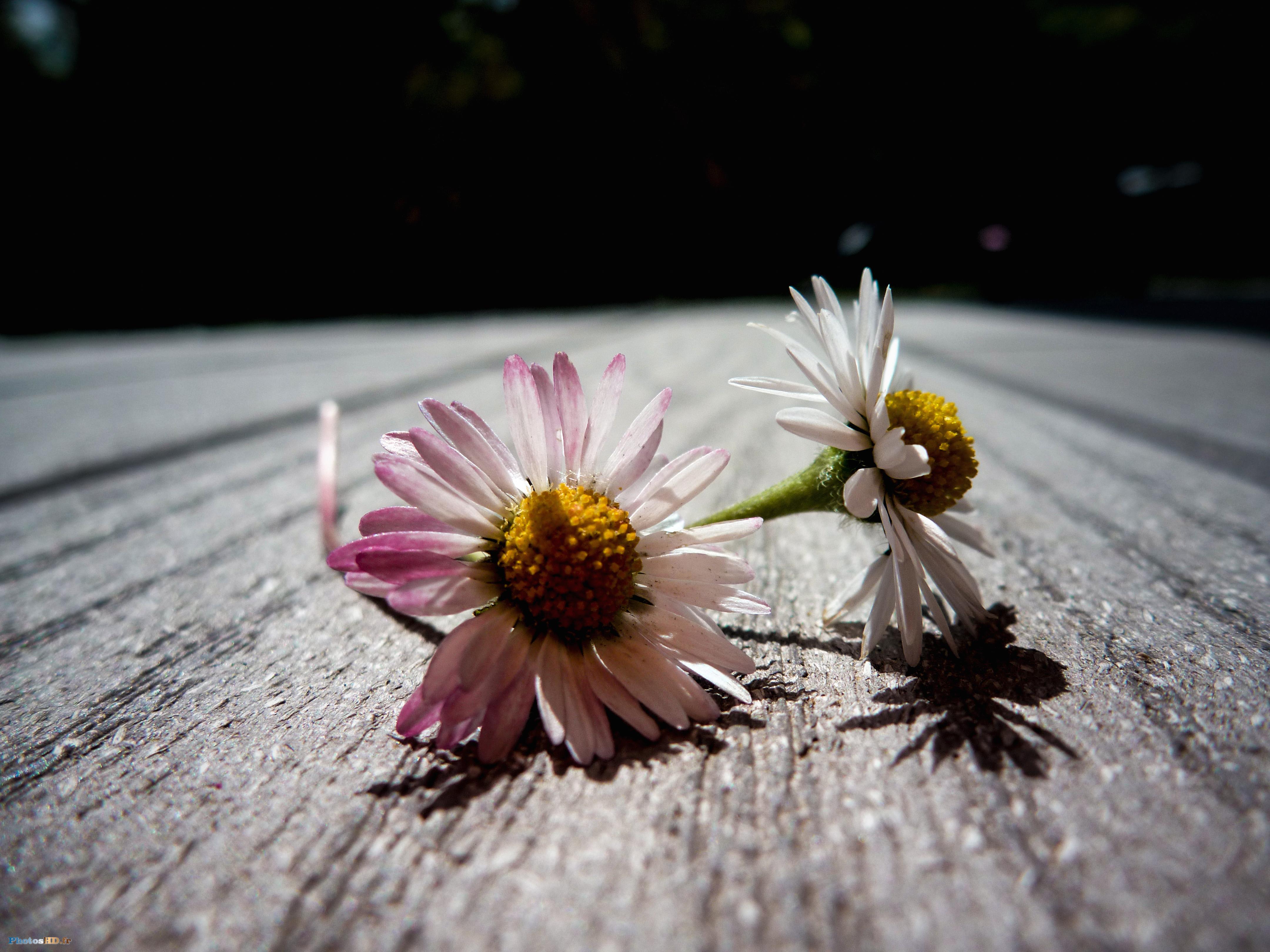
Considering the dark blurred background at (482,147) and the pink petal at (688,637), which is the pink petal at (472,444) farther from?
the dark blurred background at (482,147)

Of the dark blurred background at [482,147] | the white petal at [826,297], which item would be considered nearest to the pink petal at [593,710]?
the white petal at [826,297]

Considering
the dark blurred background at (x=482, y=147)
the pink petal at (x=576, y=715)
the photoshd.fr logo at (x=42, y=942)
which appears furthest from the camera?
the dark blurred background at (x=482, y=147)

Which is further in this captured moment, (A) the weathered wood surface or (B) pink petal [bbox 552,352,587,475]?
(B) pink petal [bbox 552,352,587,475]

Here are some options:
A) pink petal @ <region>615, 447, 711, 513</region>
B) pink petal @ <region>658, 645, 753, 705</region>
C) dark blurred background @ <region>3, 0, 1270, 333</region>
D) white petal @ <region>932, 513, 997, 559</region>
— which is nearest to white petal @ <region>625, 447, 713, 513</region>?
pink petal @ <region>615, 447, 711, 513</region>

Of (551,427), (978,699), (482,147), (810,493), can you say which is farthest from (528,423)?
(482,147)

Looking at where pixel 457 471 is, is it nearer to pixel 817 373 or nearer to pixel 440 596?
pixel 440 596

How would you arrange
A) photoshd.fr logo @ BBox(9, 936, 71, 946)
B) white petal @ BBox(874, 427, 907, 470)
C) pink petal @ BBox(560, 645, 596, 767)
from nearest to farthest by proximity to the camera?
1. photoshd.fr logo @ BBox(9, 936, 71, 946)
2. pink petal @ BBox(560, 645, 596, 767)
3. white petal @ BBox(874, 427, 907, 470)

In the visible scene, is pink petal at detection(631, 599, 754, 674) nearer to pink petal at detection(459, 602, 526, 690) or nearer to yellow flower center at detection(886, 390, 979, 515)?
pink petal at detection(459, 602, 526, 690)
